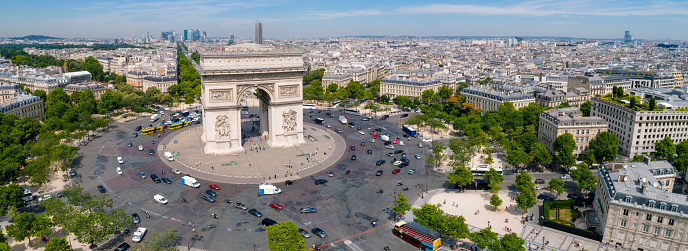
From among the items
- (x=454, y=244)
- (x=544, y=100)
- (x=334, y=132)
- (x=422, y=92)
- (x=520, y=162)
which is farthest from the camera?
(x=422, y=92)

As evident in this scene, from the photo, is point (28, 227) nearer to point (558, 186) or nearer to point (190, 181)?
point (190, 181)

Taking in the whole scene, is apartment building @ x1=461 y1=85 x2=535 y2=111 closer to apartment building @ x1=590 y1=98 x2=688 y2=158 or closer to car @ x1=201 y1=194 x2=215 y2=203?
apartment building @ x1=590 y1=98 x2=688 y2=158

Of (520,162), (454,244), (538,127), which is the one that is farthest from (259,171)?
(538,127)

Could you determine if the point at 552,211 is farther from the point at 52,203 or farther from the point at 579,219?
the point at 52,203

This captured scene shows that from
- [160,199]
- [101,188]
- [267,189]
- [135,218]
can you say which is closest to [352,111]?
[267,189]

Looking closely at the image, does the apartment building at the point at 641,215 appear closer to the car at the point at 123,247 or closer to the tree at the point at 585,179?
the tree at the point at 585,179
